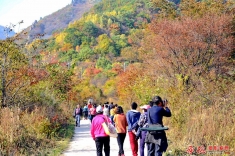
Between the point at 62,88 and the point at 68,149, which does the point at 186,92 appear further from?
the point at 62,88

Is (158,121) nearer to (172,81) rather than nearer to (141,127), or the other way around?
(141,127)

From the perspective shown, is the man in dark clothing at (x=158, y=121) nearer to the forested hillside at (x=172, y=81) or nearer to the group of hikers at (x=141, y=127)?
the group of hikers at (x=141, y=127)

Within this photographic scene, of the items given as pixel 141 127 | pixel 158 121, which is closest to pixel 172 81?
pixel 141 127

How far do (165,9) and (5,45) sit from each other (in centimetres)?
1641

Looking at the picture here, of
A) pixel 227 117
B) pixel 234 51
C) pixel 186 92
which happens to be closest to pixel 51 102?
pixel 186 92

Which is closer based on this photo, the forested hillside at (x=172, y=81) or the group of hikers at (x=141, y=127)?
the group of hikers at (x=141, y=127)

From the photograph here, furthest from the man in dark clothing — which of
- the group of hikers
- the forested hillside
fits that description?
the forested hillside

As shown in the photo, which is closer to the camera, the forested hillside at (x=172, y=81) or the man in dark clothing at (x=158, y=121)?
the man in dark clothing at (x=158, y=121)

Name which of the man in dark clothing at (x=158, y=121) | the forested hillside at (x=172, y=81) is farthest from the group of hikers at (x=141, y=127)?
the forested hillside at (x=172, y=81)

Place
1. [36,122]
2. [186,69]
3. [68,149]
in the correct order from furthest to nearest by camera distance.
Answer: [186,69] → [36,122] → [68,149]

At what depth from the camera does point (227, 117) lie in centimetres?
1217

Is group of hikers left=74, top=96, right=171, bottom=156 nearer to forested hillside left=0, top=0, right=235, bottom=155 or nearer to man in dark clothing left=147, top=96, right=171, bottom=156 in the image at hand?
man in dark clothing left=147, top=96, right=171, bottom=156

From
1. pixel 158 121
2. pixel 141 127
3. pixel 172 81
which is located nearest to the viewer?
pixel 158 121

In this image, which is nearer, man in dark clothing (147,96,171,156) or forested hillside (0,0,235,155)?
man in dark clothing (147,96,171,156)
